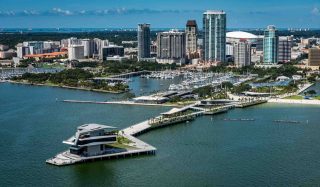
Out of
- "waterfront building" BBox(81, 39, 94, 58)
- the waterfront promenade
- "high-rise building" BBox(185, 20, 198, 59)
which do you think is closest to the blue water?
the waterfront promenade

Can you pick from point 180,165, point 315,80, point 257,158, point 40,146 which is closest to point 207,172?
point 180,165

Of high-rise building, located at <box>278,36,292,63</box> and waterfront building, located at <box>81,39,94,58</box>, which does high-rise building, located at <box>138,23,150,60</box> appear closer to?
waterfront building, located at <box>81,39,94,58</box>

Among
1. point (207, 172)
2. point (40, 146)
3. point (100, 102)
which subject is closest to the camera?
→ point (207, 172)

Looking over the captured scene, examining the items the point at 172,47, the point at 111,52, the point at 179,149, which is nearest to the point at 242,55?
the point at 172,47

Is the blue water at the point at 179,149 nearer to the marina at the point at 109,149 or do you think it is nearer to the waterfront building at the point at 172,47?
the marina at the point at 109,149

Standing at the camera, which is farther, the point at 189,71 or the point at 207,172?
the point at 189,71

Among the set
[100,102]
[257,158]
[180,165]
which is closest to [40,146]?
[180,165]

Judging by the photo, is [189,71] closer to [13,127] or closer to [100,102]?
[100,102]

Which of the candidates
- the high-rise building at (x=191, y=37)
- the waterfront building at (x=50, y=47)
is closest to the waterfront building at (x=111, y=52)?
the high-rise building at (x=191, y=37)

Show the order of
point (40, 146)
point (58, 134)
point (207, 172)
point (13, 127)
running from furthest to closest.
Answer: point (13, 127), point (58, 134), point (40, 146), point (207, 172)
